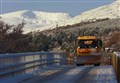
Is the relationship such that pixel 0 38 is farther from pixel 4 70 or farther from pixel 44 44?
pixel 4 70

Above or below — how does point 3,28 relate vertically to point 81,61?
above

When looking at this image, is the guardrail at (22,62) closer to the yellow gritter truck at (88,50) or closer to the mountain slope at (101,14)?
the yellow gritter truck at (88,50)

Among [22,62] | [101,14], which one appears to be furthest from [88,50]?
[101,14]

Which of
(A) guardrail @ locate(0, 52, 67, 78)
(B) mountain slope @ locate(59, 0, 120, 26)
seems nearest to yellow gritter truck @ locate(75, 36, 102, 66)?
(A) guardrail @ locate(0, 52, 67, 78)

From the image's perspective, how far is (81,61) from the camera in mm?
47094

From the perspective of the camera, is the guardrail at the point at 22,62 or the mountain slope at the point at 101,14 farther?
the mountain slope at the point at 101,14

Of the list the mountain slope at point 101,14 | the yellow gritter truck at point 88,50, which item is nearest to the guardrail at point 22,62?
the yellow gritter truck at point 88,50

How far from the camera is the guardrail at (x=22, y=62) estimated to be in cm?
2166

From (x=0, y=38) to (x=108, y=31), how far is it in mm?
54937

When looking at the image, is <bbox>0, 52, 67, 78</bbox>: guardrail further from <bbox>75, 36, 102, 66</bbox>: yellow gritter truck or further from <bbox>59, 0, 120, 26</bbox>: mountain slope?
<bbox>59, 0, 120, 26</bbox>: mountain slope

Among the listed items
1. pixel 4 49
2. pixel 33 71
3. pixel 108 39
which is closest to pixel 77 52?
pixel 4 49

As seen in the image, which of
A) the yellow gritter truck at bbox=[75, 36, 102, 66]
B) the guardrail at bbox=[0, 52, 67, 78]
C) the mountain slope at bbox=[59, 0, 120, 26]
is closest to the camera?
the guardrail at bbox=[0, 52, 67, 78]

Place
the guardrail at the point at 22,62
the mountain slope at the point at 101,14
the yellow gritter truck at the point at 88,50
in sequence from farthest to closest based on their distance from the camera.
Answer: the mountain slope at the point at 101,14 → the yellow gritter truck at the point at 88,50 → the guardrail at the point at 22,62

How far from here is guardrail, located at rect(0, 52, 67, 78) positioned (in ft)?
71.1
